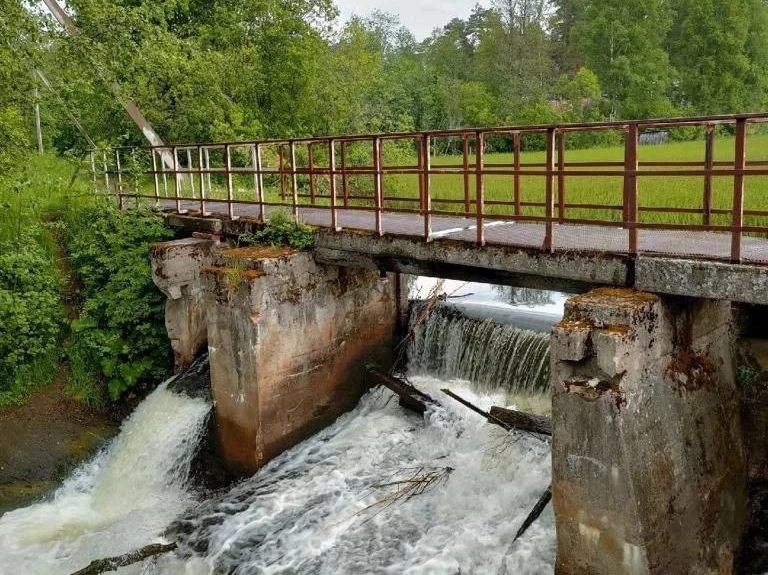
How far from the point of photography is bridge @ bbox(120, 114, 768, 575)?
587 centimetres

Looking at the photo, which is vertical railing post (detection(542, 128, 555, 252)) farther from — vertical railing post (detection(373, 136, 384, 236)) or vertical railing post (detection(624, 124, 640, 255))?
vertical railing post (detection(373, 136, 384, 236))

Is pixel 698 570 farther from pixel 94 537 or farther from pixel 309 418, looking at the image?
pixel 94 537

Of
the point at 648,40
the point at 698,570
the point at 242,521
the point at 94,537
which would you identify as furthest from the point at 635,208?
the point at 648,40

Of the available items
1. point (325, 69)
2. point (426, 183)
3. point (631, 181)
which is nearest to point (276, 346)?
point (426, 183)

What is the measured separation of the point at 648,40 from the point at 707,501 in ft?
120

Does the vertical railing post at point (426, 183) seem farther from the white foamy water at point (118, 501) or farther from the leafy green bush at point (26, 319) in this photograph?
the leafy green bush at point (26, 319)

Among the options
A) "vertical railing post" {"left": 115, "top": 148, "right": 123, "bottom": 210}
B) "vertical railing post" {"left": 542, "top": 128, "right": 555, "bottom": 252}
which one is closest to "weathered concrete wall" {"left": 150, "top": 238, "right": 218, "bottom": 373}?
Answer: "vertical railing post" {"left": 115, "top": 148, "right": 123, "bottom": 210}

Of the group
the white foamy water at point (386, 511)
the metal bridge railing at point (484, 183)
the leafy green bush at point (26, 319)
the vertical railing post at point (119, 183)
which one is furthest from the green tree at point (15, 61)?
the white foamy water at point (386, 511)

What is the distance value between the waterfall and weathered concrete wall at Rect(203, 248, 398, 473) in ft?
3.77

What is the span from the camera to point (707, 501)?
663 centimetres

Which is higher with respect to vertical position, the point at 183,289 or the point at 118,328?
the point at 183,289

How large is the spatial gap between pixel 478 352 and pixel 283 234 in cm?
327

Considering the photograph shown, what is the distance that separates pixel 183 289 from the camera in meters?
11.6

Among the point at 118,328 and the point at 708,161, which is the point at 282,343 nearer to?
the point at 118,328
